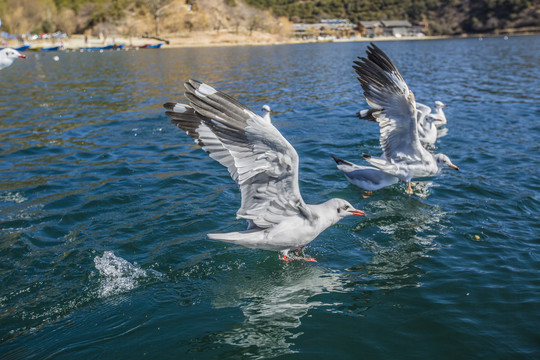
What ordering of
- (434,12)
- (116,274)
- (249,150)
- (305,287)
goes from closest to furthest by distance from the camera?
(249,150) < (305,287) < (116,274) < (434,12)

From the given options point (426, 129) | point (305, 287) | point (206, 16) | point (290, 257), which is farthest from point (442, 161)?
point (206, 16)

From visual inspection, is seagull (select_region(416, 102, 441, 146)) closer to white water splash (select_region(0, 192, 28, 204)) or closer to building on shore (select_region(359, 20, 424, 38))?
white water splash (select_region(0, 192, 28, 204))

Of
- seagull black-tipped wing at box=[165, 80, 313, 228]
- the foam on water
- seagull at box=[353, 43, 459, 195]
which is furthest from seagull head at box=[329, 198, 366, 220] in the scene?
the foam on water

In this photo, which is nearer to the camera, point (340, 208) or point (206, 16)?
point (340, 208)

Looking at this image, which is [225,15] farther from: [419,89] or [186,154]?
[186,154]

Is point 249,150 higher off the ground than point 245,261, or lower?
higher

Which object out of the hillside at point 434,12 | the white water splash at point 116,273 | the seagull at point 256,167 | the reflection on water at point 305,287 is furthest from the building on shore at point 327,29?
the white water splash at point 116,273

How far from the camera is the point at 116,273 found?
512 cm

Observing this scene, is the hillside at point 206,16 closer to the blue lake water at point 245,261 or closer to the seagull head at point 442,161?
the blue lake water at point 245,261

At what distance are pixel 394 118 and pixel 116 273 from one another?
5110 millimetres

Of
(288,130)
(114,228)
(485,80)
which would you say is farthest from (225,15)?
(114,228)

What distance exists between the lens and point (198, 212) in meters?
6.96

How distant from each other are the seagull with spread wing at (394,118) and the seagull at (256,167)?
2363 millimetres

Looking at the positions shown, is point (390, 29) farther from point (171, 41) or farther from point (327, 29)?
point (171, 41)
